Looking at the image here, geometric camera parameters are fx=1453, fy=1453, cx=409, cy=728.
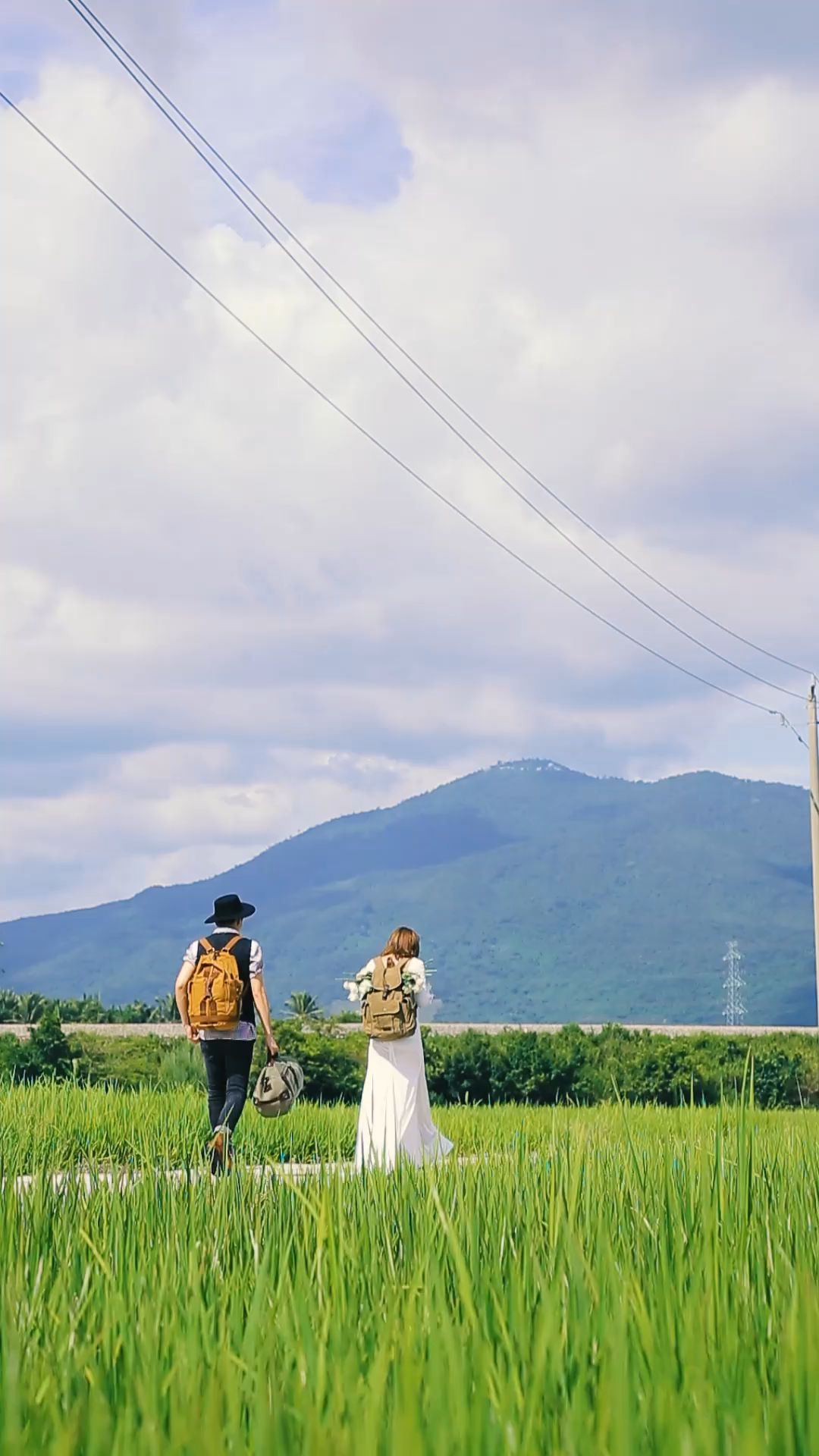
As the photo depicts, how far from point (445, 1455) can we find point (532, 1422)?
8.8 inches

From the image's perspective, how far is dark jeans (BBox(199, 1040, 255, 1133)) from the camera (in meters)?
9.40

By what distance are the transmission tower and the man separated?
497 ft

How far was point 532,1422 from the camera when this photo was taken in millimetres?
1989

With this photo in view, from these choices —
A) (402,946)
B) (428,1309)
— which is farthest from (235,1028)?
(428,1309)

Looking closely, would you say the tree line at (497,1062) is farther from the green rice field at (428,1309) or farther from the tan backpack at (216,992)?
the green rice field at (428,1309)

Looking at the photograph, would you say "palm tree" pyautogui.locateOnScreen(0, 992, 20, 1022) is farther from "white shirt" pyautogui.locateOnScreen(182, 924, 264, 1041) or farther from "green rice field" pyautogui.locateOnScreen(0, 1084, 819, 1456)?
"green rice field" pyautogui.locateOnScreen(0, 1084, 819, 1456)

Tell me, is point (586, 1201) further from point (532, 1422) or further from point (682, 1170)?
point (532, 1422)

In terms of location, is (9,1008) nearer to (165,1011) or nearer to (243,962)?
(165,1011)

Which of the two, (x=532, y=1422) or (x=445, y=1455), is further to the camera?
(x=532, y=1422)

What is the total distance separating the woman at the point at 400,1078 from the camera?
1018 cm

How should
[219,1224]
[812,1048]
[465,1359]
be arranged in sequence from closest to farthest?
[465,1359] < [219,1224] < [812,1048]

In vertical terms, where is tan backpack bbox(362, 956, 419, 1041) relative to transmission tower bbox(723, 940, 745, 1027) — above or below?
below

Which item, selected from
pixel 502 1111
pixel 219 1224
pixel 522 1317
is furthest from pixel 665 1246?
pixel 502 1111

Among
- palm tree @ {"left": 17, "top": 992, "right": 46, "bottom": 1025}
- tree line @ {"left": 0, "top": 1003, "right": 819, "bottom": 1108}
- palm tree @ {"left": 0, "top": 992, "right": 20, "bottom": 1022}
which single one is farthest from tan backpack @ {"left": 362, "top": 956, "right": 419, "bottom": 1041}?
palm tree @ {"left": 0, "top": 992, "right": 20, "bottom": 1022}
